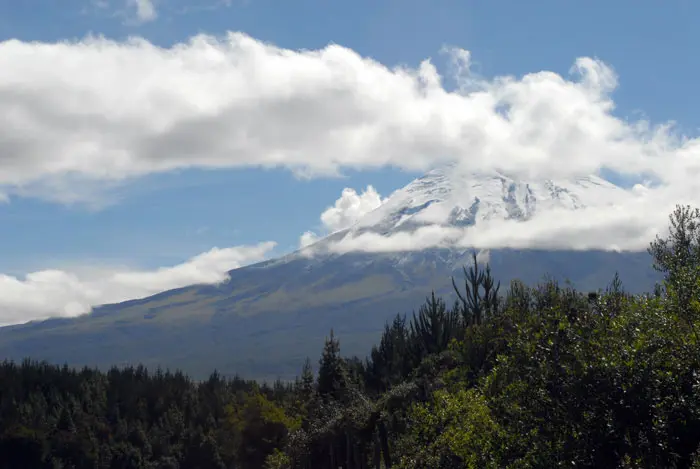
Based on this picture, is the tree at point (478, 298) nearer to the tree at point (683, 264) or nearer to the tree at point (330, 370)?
Result: the tree at point (683, 264)

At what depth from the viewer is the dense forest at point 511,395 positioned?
1384cm

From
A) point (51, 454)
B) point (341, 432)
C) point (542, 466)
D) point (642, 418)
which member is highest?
point (642, 418)

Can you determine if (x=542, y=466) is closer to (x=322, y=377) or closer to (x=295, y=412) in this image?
(x=322, y=377)

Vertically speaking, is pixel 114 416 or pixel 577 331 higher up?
pixel 577 331

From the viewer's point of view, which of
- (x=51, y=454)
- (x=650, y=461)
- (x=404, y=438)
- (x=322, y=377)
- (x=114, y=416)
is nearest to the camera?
(x=650, y=461)

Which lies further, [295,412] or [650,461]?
[295,412]

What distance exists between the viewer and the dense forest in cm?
1384

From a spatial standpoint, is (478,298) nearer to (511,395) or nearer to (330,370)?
(330,370)

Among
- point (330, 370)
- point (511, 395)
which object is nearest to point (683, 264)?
point (511, 395)

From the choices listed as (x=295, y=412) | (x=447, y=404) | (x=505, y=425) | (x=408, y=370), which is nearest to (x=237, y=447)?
(x=295, y=412)

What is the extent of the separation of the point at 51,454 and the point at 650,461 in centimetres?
7810

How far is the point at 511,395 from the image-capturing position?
18.0 meters

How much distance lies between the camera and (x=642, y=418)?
13.7 metres

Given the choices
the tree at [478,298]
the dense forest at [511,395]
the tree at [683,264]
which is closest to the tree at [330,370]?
the dense forest at [511,395]
